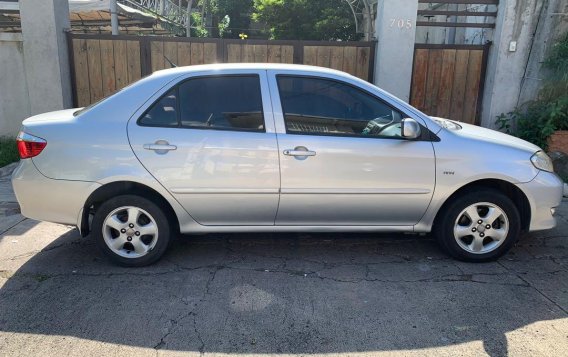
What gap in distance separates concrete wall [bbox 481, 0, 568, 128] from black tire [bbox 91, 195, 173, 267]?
20.1 feet

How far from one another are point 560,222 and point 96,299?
4.97 m

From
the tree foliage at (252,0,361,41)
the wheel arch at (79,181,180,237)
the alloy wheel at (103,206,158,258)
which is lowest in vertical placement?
the alloy wheel at (103,206,158,258)

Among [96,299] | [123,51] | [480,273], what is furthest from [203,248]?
[123,51]

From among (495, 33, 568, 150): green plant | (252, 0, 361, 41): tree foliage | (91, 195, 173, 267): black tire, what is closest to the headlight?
(91, 195, 173, 267): black tire

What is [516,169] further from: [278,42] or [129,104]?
[278,42]

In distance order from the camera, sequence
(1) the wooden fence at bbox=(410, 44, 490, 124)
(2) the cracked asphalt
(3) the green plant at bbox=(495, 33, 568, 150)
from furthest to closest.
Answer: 1. (1) the wooden fence at bbox=(410, 44, 490, 124)
2. (3) the green plant at bbox=(495, 33, 568, 150)
3. (2) the cracked asphalt

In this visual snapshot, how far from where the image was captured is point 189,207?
4137 millimetres

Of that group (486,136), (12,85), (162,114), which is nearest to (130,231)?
(162,114)

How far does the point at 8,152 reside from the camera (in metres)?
7.74

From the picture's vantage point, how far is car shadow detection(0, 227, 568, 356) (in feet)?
10.5

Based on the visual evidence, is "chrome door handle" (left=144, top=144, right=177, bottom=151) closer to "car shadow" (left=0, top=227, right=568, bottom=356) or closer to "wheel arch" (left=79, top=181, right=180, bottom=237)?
"wheel arch" (left=79, top=181, right=180, bottom=237)

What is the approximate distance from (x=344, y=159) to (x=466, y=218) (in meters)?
1.23

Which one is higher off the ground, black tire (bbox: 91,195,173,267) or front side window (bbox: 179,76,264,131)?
front side window (bbox: 179,76,264,131)

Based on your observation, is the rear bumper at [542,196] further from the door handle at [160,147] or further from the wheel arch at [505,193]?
the door handle at [160,147]
